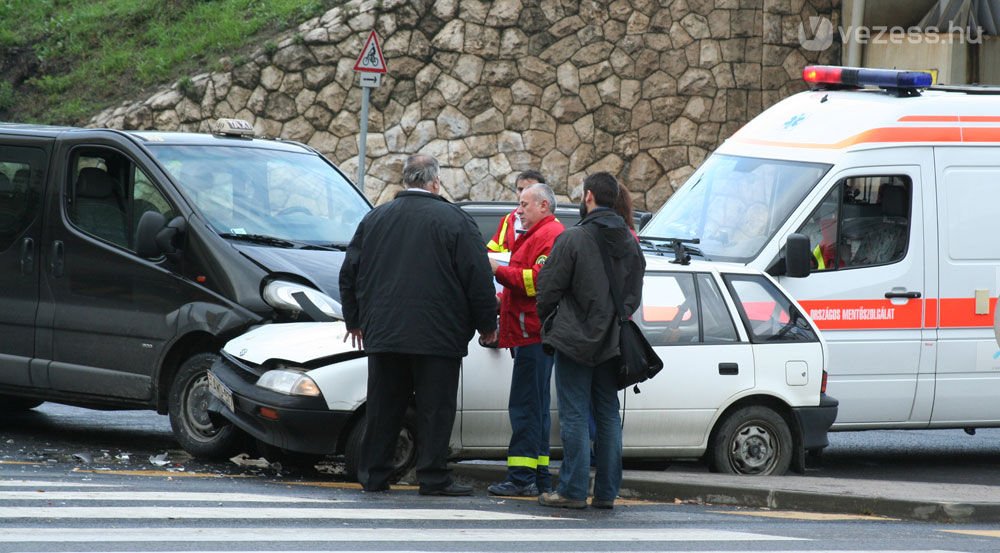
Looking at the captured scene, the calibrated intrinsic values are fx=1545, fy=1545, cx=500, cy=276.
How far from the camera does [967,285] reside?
11.0 meters

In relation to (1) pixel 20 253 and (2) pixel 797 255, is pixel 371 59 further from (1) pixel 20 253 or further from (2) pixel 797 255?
(2) pixel 797 255

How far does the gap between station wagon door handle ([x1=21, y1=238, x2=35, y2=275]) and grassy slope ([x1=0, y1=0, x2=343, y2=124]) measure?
9.85 metres

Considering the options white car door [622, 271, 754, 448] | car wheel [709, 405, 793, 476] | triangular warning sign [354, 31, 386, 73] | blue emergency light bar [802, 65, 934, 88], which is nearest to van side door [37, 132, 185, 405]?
white car door [622, 271, 754, 448]

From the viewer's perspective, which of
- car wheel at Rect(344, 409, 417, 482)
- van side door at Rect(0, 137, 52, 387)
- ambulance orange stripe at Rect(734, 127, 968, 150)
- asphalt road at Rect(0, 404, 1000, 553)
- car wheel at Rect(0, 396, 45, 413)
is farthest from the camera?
car wheel at Rect(0, 396, 45, 413)

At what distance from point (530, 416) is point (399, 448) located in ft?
2.94

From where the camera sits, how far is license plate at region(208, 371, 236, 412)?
8.86 m

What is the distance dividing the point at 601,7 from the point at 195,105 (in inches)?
214

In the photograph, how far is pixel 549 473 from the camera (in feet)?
28.5

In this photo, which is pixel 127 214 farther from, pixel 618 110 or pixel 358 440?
pixel 618 110

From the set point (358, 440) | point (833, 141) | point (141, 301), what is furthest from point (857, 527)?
point (141, 301)

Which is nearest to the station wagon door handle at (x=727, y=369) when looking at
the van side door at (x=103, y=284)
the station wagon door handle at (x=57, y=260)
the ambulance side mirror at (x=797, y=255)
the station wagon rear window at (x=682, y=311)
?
the station wagon rear window at (x=682, y=311)

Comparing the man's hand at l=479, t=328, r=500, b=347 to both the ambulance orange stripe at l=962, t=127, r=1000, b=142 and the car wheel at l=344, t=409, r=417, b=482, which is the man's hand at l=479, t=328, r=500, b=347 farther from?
the ambulance orange stripe at l=962, t=127, r=1000, b=142

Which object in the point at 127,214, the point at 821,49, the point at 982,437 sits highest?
the point at 821,49

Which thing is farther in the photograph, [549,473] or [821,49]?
[821,49]
